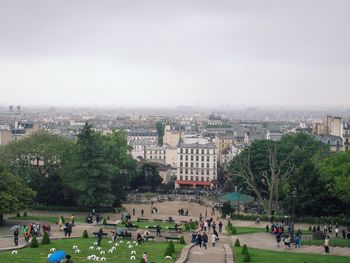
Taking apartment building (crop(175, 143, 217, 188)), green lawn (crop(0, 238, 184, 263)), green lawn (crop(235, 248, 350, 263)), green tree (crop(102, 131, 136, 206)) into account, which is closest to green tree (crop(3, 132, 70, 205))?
green tree (crop(102, 131, 136, 206))

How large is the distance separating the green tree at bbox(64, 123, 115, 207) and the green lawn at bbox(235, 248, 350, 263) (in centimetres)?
2743

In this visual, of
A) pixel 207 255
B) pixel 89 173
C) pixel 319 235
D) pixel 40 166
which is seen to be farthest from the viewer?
pixel 40 166

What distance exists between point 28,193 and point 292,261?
27.2 metres

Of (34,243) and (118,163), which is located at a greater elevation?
(118,163)

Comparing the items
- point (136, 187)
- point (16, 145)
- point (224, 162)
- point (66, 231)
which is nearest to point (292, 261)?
point (66, 231)

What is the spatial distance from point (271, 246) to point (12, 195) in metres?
23.4

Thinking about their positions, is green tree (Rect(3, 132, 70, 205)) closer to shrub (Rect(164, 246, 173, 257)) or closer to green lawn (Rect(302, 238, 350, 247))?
green lawn (Rect(302, 238, 350, 247))

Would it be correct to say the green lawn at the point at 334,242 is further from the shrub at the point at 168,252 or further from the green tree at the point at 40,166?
the green tree at the point at 40,166

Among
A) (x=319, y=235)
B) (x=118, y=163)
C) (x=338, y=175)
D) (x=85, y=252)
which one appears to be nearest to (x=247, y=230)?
(x=319, y=235)

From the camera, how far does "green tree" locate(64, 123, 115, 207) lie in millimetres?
64562

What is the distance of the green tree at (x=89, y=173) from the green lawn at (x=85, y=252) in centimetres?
2094

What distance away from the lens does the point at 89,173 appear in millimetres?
64688

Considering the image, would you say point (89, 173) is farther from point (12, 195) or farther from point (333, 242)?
point (333, 242)

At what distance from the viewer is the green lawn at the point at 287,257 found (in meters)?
36.9
